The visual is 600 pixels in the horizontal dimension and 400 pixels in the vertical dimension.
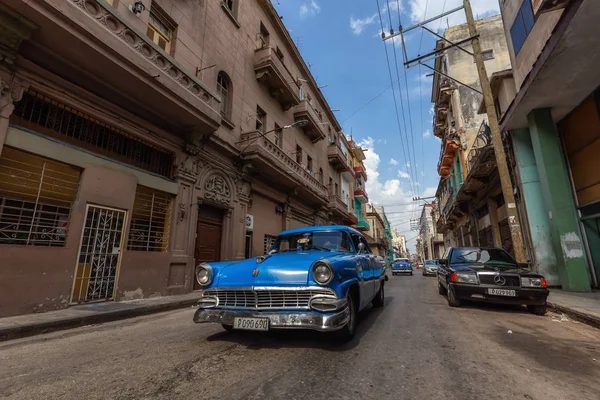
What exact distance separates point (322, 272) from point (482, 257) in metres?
5.96

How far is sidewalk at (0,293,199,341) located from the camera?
14.4 feet

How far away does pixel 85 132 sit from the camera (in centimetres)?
722

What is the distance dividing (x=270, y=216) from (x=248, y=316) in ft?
38.3

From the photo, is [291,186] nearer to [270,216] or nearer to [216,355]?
[270,216]

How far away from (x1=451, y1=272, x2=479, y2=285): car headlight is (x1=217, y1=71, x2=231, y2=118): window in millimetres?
10063

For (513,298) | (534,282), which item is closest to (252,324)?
(513,298)

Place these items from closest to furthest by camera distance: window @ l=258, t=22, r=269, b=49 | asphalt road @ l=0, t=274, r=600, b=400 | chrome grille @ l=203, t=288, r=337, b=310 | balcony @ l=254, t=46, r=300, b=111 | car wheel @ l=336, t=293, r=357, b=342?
asphalt road @ l=0, t=274, r=600, b=400, chrome grille @ l=203, t=288, r=337, b=310, car wheel @ l=336, t=293, r=357, b=342, balcony @ l=254, t=46, r=300, b=111, window @ l=258, t=22, r=269, b=49

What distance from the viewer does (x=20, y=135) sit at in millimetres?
5574

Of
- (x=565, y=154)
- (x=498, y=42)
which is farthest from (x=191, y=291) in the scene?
(x=498, y=42)

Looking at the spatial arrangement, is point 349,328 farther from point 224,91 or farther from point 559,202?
point 224,91

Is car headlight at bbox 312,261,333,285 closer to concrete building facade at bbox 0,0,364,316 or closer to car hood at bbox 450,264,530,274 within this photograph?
car hood at bbox 450,264,530,274

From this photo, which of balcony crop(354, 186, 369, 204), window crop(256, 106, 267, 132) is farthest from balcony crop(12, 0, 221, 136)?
balcony crop(354, 186, 369, 204)

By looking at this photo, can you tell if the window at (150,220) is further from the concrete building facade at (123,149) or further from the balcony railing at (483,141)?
the balcony railing at (483,141)

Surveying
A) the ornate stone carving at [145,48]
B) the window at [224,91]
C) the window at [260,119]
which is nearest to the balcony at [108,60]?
the ornate stone carving at [145,48]
